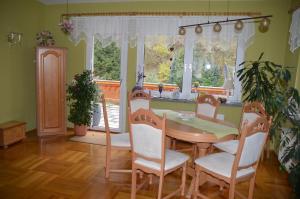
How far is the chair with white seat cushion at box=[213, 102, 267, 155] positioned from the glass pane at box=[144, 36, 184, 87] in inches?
64.6

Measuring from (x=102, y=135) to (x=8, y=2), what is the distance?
2.74m

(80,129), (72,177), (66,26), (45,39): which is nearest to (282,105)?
(72,177)

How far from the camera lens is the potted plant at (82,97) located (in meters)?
4.49

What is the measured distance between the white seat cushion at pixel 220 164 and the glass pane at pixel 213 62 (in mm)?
2105

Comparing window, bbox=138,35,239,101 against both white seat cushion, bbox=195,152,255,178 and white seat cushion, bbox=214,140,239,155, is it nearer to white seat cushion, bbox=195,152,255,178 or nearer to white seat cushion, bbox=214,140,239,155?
white seat cushion, bbox=214,140,239,155

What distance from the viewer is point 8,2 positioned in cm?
405

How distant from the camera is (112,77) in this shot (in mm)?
4875

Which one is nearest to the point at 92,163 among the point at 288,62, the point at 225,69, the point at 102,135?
the point at 102,135

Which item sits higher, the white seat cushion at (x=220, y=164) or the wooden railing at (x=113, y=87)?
the wooden railing at (x=113, y=87)

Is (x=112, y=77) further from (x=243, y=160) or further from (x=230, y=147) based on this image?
(x=243, y=160)

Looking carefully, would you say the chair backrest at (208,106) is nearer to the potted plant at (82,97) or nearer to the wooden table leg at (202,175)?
the wooden table leg at (202,175)

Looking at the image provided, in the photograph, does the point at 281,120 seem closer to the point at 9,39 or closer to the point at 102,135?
the point at 102,135

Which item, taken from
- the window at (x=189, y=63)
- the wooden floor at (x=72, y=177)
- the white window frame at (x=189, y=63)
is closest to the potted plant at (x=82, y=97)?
the wooden floor at (x=72, y=177)

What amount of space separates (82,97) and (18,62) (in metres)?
1.25
